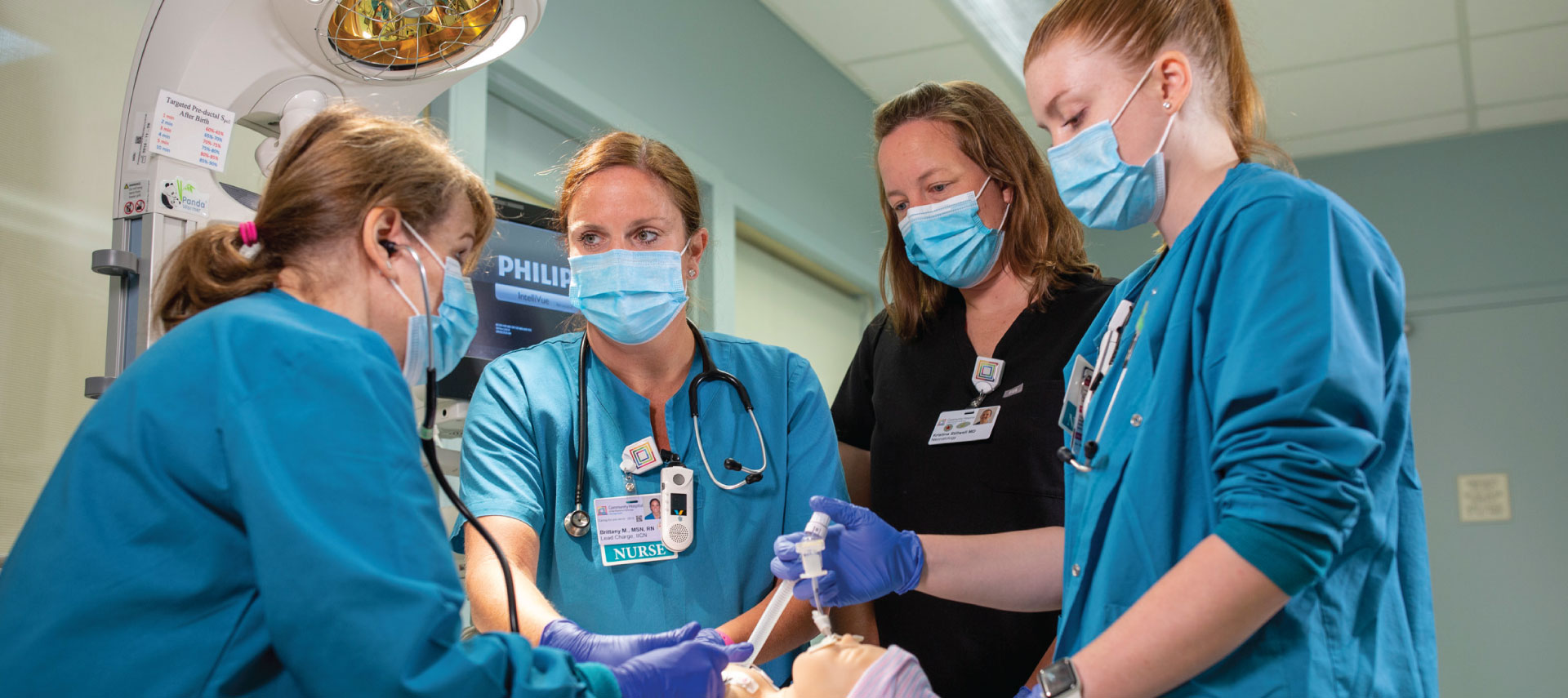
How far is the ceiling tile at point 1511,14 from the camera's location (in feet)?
13.2

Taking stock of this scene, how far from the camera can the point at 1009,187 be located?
178 cm

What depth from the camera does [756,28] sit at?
4.13m

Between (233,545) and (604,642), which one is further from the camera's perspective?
(604,642)

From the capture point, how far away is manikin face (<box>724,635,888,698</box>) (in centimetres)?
118

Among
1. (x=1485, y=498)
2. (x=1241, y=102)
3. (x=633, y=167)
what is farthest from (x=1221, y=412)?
(x=1485, y=498)

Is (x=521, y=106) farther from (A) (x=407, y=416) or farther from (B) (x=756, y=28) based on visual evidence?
(A) (x=407, y=416)

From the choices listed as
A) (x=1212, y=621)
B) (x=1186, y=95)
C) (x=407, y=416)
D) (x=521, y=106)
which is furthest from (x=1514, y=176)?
(x=407, y=416)

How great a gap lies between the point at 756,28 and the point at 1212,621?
11.8 ft

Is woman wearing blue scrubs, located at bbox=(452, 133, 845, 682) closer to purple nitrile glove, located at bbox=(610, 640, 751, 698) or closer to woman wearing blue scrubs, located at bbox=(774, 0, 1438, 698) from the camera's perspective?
purple nitrile glove, located at bbox=(610, 640, 751, 698)

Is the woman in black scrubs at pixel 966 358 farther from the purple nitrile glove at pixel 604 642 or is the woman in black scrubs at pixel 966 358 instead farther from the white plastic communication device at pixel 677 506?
the purple nitrile glove at pixel 604 642

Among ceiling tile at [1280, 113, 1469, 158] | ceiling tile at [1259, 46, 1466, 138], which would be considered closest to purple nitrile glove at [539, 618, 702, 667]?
ceiling tile at [1259, 46, 1466, 138]

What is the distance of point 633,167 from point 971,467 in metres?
0.71

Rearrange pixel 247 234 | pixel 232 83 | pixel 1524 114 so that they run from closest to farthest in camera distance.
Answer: pixel 247 234, pixel 232 83, pixel 1524 114

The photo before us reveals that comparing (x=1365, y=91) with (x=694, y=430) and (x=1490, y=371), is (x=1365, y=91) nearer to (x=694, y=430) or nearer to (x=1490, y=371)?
(x=1490, y=371)
